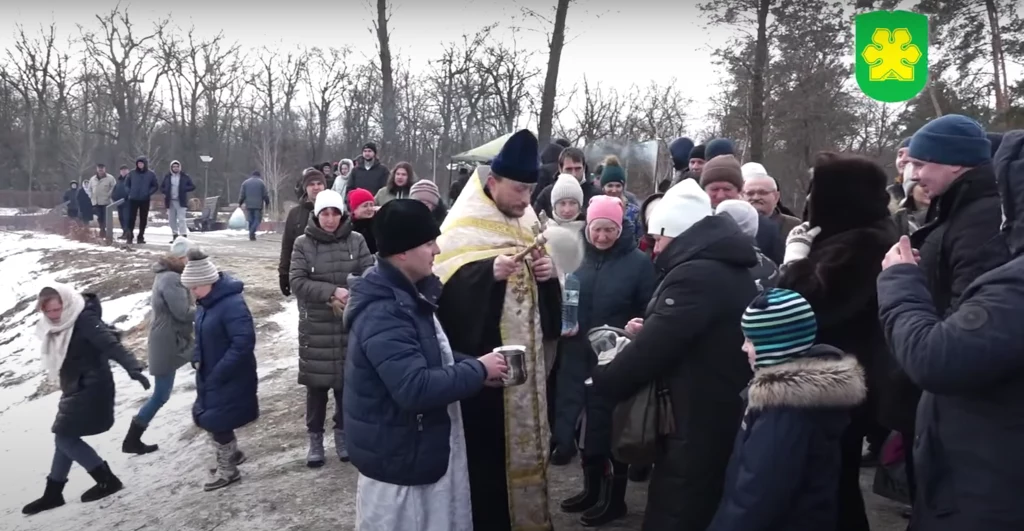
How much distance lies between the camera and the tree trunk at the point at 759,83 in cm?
1830

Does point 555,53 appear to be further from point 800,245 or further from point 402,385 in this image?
point 402,385

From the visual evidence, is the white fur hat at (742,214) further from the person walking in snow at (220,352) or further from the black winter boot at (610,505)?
the person walking in snow at (220,352)

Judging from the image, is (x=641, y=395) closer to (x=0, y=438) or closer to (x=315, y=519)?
(x=315, y=519)

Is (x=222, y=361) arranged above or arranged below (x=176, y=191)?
below

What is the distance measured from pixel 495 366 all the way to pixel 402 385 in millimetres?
401

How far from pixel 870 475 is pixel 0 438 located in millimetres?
7831

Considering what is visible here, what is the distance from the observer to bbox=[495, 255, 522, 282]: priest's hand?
131 inches

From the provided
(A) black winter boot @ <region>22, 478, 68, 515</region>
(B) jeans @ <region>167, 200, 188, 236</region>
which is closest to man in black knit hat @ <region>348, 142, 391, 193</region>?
(A) black winter boot @ <region>22, 478, 68, 515</region>

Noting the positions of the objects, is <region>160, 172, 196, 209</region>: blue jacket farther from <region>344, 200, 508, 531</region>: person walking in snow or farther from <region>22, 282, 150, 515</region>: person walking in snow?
<region>344, 200, 508, 531</region>: person walking in snow

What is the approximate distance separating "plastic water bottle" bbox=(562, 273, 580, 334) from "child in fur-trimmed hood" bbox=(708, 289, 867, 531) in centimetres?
148

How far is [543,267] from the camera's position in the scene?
3586 millimetres

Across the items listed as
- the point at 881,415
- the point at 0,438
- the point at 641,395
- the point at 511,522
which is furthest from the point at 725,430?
the point at 0,438

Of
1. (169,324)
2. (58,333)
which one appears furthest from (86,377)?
(169,324)

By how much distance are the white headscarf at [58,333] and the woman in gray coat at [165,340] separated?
0.91m
